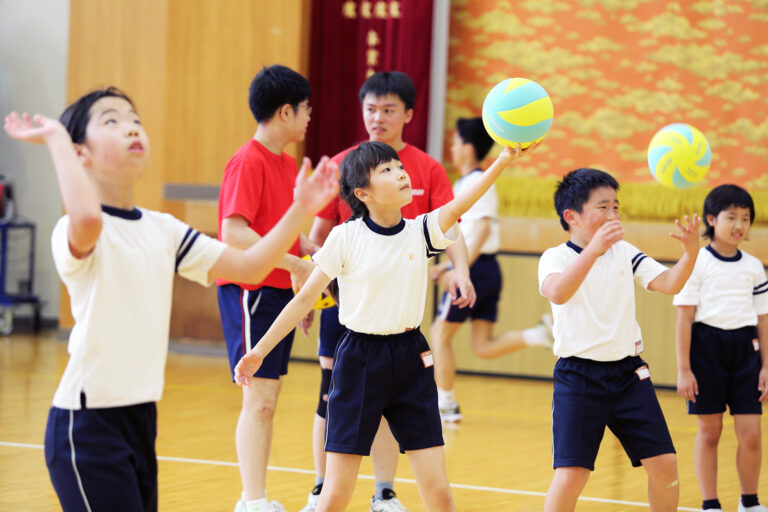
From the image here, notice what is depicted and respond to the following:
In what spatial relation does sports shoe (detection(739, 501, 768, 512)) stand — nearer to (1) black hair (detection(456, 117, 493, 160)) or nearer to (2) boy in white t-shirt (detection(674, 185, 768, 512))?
(2) boy in white t-shirt (detection(674, 185, 768, 512))

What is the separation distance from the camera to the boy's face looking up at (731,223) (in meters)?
3.76

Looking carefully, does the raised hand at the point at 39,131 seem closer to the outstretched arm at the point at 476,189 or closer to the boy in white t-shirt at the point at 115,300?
the boy in white t-shirt at the point at 115,300

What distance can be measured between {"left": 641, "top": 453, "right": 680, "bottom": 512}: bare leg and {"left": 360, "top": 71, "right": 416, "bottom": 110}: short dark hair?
1691 millimetres

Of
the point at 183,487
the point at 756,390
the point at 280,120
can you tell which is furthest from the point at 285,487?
the point at 756,390

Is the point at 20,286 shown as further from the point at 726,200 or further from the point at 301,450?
the point at 726,200

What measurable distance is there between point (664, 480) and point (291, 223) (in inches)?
61.5

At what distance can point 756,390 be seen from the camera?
12.4ft

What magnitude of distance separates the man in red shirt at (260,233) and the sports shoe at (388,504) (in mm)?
391

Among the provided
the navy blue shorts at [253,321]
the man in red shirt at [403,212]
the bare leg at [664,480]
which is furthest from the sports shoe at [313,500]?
the bare leg at [664,480]

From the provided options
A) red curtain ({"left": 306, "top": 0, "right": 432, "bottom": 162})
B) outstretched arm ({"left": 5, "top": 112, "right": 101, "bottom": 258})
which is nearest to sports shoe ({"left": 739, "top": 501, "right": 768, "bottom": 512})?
outstretched arm ({"left": 5, "top": 112, "right": 101, "bottom": 258})

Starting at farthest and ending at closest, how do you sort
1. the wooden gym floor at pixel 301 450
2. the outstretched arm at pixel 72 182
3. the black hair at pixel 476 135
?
the black hair at pixel 476 135, the wooden gym floor at pixel 301 450, the outstretched arm at pixel 72 182

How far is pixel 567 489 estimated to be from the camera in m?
2.96

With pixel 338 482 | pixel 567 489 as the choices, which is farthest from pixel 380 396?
pixel 567 489

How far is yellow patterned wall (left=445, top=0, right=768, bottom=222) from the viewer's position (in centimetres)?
798
